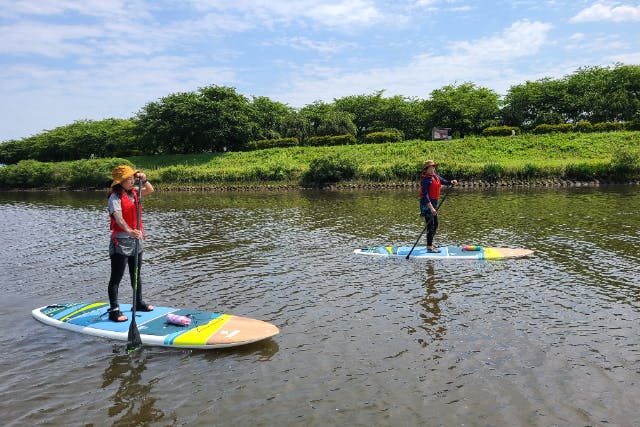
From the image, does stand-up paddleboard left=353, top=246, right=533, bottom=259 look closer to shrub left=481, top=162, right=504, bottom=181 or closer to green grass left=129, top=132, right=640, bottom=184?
shrub left=481, top=162, right=504, bottom=181

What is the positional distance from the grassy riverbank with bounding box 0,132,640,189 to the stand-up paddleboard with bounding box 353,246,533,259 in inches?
1145

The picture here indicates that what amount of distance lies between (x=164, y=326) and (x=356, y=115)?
67.9 m

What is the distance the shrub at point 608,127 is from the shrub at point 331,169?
28.2 metres

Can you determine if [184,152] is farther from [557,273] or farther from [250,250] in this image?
[557,273]

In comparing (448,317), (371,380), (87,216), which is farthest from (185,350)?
(87,216)

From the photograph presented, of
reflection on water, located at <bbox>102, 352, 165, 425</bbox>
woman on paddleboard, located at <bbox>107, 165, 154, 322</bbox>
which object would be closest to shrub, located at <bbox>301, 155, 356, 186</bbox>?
woman on paddleboard, located at <bbox>107, 165, 154, 322</bbox>

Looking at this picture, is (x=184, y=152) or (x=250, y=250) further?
(x=184, y=152)

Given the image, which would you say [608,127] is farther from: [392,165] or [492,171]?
[392,165]

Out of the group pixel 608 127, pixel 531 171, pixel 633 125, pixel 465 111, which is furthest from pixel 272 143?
pixel 633 125

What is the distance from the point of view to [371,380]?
695 cm

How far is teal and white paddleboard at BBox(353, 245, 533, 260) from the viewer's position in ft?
46.5

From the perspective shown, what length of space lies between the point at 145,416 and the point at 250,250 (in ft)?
35.4

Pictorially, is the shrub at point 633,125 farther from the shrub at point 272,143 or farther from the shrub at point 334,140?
the shrub at point 272,143

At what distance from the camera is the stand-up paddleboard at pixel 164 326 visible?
820 centimetres
